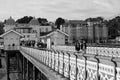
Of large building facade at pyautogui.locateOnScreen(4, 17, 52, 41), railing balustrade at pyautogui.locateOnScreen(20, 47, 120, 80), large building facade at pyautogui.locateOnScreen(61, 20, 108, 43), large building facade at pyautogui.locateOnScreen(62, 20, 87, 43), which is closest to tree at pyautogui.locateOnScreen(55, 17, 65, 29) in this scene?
large building facade at pyautogui.locateOnScreen(61, 20, 108, 43)

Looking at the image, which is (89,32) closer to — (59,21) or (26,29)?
(26,29)

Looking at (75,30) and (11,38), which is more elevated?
(75,30)

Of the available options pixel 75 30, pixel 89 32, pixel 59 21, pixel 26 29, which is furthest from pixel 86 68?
pixel 59 21

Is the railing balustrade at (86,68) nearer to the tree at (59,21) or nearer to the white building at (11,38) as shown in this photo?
the white building at (11,38)

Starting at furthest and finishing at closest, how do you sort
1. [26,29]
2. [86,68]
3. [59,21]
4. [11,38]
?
[59,21] < [26,29] < [11,38] < [86,68]

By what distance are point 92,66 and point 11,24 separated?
330ft

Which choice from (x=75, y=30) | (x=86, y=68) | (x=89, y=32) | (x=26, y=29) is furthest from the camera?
(x=75, y=30)

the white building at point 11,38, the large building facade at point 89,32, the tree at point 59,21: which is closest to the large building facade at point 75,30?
the large building facade at point 89,32

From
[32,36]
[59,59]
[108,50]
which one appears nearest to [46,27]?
[32,36]

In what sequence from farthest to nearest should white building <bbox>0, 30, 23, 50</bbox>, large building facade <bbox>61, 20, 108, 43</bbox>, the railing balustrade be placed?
large building facade <bbox>61, 20, 108, 43</bbox> → white building <bbox>0, 30, 23, 50</bbox> → the railing balustrade

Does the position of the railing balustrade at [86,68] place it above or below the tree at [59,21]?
below

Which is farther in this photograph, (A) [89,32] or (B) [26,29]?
(A) [89,32]

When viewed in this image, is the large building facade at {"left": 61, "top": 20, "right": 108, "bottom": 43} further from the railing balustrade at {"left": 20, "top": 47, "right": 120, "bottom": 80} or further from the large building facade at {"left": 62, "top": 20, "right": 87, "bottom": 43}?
the railing balustrade at {"left": 20, "top": 47, "right": 120, "bottom": 80}

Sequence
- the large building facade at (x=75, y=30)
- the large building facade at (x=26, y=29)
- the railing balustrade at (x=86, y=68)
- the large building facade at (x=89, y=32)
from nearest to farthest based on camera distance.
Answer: the railing balustrade at (x=86, y=68), the large building facade at (x=26, y=29), the large building facade at (x=89, y=32), the large building facade at (x=75, y=30)
